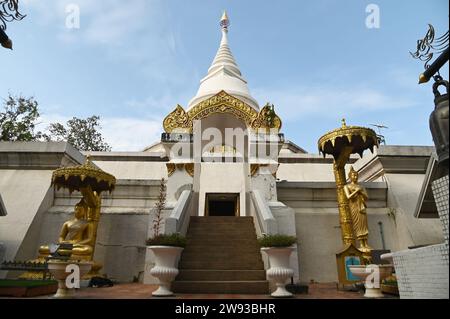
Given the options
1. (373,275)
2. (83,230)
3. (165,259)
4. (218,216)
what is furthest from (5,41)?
(218,216)

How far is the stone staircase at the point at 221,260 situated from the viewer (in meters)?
6.21

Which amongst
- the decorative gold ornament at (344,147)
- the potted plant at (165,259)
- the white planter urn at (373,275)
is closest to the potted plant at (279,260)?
the white planter urn at (373,275)

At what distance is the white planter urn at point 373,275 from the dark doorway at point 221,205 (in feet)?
28.9

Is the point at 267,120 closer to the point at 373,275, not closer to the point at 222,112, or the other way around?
the point at 222,112

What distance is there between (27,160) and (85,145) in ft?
40.2

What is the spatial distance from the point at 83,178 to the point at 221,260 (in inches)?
165

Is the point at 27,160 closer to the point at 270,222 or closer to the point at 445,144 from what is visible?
the point at 270,222

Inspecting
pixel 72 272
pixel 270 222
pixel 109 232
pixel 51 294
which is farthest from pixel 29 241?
pixel 270 222

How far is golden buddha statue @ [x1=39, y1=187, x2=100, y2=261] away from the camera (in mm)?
A: 8000

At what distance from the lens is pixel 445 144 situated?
2.74m

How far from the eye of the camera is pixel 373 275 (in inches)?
224

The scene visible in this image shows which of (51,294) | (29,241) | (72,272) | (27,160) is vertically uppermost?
(27,160)

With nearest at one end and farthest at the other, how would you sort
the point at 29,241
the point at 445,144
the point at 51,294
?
the point at 445,144, the point at 51,294, the point at 29,241
